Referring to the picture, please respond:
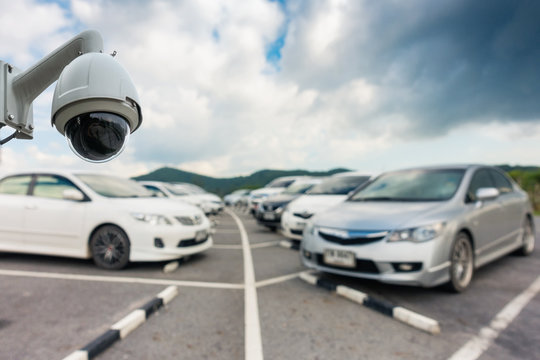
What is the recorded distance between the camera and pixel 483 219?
421 centimetres

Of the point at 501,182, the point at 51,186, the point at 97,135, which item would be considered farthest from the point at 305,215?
the point at 97,135

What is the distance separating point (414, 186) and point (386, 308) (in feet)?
7.01

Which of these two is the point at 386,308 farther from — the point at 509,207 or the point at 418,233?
the point at 509,207

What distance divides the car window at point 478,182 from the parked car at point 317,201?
255cm

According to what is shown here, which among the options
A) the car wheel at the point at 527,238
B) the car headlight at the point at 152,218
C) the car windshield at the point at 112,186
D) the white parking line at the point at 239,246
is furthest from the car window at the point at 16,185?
the car wheel at the point at 527,238

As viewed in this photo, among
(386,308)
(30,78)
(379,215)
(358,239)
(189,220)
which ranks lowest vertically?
(386,308)

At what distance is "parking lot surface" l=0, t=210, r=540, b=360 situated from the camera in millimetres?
2391

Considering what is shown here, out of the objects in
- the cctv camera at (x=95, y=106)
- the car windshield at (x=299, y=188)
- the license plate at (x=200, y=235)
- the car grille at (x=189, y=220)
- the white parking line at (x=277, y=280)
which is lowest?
the white parking line at (x=277, y=280)

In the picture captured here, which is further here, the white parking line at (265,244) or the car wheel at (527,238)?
the white parking line at (265,244)

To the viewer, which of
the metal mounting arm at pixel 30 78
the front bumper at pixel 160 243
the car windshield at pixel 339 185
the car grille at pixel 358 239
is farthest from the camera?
the car windshield at pixel 339 185

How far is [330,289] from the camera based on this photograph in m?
3.85

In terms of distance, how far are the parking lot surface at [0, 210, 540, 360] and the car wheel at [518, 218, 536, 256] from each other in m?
0.91

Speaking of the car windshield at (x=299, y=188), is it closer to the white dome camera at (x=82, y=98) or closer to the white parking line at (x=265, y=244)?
the white parking line at (x=265, y=244)

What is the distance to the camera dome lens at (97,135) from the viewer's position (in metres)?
1.10
